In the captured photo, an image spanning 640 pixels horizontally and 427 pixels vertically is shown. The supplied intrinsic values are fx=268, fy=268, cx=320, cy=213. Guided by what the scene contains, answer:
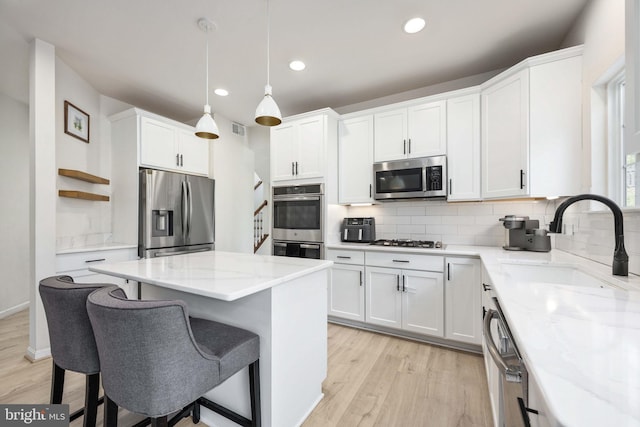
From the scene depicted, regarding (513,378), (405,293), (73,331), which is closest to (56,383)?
(73,331)

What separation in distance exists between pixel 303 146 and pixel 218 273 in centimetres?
220

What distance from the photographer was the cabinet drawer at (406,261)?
2490mm

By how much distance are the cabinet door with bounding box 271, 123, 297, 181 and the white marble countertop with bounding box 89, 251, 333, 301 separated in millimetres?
1677

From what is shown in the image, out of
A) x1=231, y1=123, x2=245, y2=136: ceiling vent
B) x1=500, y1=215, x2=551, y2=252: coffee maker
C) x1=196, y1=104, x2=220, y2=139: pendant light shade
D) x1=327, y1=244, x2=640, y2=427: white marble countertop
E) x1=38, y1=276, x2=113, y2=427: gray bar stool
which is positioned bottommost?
x1=38, y1=276, x2=113, y2=427: gray bar stool

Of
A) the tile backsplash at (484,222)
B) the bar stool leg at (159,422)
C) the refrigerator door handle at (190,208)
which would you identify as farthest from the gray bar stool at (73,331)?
the tile backsplash at (484,222)

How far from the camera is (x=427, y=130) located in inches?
111

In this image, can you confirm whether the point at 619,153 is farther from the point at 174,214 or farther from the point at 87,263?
the point at 87,263

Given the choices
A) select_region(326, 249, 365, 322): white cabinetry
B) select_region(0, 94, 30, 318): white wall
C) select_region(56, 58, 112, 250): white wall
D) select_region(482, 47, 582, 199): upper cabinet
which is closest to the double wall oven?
select_region(326, 249, 365, 322): white cabinetry

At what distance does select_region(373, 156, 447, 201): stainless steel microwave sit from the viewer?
274 centimetres

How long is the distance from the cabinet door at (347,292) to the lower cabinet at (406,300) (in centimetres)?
9

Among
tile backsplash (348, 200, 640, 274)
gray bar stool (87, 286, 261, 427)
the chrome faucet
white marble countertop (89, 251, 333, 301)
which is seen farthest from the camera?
tile backsplash (348, 200, 640, 274)

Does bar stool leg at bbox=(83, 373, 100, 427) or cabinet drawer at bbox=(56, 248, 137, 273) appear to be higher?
cabinet drawer at bbox=(56, 248, 137, 273)

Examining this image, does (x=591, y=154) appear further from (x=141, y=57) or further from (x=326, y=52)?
(x=141, y=57)

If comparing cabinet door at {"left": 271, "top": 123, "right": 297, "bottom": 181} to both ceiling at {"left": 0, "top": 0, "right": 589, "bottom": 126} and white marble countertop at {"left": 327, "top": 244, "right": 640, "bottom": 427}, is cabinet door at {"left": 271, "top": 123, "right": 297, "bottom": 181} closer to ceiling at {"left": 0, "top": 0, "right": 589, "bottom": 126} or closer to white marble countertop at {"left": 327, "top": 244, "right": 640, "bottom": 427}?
ceiling at {"left": 0, "top": 0, "right": 589, "bottom": 126}
